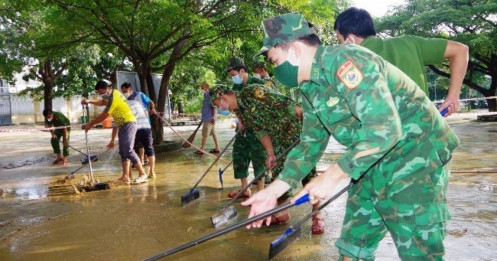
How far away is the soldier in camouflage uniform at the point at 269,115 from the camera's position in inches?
151

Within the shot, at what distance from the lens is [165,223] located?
4.26m

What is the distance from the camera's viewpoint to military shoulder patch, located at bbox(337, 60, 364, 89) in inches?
58.8

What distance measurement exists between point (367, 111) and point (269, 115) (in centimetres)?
243

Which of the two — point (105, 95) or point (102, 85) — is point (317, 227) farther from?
point (105, 95)

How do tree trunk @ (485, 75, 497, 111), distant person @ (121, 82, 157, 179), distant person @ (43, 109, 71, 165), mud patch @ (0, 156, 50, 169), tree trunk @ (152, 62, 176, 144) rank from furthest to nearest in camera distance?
1. tree trunk @ (485, 75, 497, 111)
2. tree trunk @ (152, 62, 176, 144)
3. mud patch @ (0, 156, 50, 169)
4. distant person @ (43, 109, 71, 165)
5. distant person @ (121, 82, 157, 179)

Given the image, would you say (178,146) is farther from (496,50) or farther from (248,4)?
(496,50)

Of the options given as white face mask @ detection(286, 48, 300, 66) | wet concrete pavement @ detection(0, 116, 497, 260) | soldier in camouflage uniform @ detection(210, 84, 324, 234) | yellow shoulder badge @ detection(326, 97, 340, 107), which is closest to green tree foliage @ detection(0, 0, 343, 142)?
wet concrete pavement @ detection(0, 116, 497, 260)

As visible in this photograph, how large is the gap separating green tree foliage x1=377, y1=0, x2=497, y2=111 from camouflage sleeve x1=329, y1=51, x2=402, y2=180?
67.9 ft

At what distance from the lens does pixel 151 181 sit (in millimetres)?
6723

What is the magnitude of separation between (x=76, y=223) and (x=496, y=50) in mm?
22447

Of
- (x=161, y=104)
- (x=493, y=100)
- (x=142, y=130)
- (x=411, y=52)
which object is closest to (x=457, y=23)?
(x=493, y=100)

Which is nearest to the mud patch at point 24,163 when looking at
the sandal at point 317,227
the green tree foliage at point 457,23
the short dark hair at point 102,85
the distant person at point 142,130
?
the distant person at point 142,130

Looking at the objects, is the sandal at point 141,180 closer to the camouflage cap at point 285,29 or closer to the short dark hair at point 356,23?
the short dark hair at point 356,23

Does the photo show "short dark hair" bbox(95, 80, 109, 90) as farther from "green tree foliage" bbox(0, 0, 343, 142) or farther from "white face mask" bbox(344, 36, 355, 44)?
"white face mask" bbox(344, 36, 355, 44)
